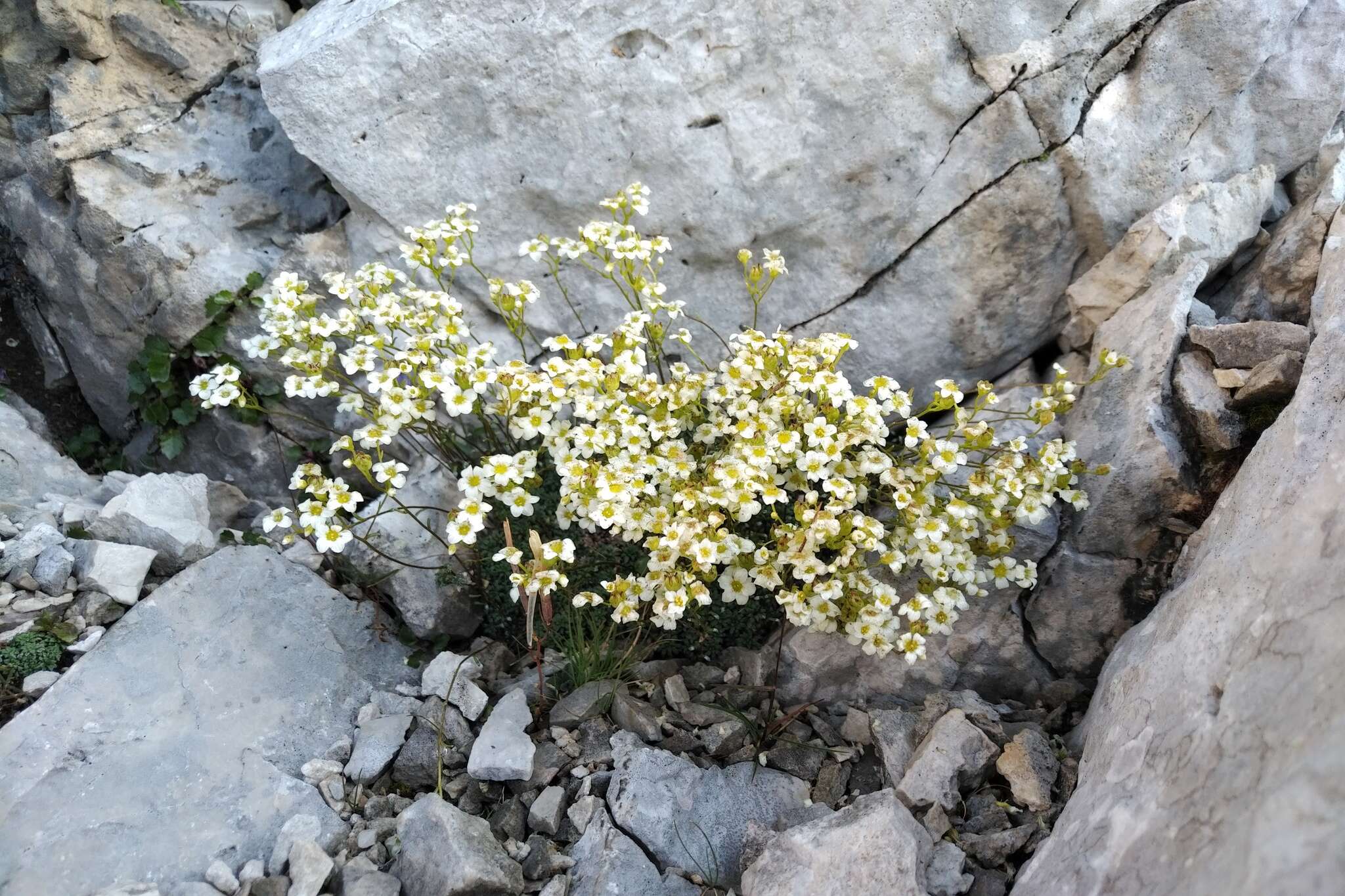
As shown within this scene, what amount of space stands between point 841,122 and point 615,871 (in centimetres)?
294

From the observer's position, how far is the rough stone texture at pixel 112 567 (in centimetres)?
340

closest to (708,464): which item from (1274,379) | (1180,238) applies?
(1274,379)

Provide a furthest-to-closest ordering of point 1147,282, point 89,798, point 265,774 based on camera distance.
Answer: point 1147,282
point 265,774
point 89,798

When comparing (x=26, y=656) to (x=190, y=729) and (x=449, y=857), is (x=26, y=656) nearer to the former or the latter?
(x=190, y=729)

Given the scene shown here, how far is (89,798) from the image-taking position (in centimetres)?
289

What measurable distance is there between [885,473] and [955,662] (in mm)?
804

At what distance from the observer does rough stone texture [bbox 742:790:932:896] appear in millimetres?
2523

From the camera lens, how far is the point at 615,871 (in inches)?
110

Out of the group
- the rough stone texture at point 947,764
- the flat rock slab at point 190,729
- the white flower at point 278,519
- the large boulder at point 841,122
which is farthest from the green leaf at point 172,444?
the rough stone texture at point 947,764

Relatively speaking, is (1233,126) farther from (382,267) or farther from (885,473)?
(382,267)

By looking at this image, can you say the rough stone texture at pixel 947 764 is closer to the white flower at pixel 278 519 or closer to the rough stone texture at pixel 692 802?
the rough stone texture at pixel 692 802

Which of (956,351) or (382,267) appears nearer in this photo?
(382,267)

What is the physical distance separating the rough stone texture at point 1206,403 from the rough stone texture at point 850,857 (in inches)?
64.4

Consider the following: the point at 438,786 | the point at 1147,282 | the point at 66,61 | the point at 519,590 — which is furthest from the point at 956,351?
the point at 66,61
